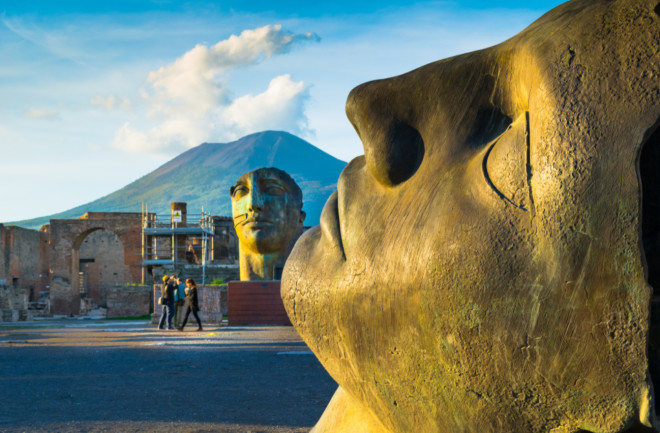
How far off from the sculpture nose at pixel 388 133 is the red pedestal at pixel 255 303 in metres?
11.7

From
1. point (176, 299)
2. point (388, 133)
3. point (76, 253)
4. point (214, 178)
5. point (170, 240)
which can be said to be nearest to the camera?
point (388, 133)

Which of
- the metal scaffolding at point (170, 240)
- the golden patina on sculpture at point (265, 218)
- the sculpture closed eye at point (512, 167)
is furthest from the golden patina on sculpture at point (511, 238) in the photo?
the metal scaffolding at point (170, 240)

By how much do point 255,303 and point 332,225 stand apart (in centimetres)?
1209

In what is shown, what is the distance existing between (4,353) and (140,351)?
184cm

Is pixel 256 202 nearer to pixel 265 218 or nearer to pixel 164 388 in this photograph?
pixel 265 218

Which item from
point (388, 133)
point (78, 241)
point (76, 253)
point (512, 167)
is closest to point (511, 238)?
point (512, 167)

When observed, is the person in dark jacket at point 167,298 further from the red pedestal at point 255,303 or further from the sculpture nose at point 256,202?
the sculpture nose at point 256,202

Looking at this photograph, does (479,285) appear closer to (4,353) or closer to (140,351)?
(140,351)

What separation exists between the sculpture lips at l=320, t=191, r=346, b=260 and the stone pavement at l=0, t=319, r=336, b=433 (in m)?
2.29

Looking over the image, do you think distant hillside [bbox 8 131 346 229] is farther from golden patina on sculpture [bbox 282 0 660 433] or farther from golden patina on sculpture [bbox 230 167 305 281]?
golden patina on sculpture [bbox 282 0 660 433]

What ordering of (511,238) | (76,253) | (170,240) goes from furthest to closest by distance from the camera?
(76,253), (170,240), (511,238)

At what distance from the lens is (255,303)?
1346 cm

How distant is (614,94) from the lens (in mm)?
1123

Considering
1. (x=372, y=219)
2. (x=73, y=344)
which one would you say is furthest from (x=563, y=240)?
(x=73, y=344)
